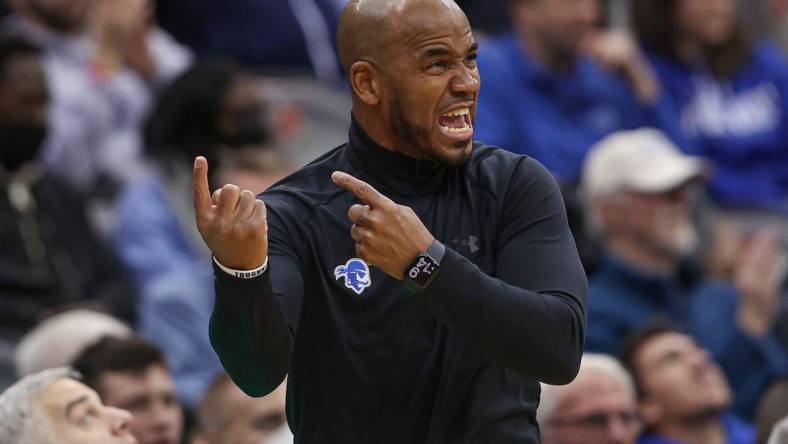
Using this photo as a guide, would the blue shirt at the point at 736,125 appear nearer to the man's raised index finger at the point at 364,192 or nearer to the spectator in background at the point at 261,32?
the spectator in background at the point at 261,32

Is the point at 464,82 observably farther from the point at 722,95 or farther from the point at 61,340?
the point at 722,95

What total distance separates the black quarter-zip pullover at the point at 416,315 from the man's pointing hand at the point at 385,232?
4.7 inches

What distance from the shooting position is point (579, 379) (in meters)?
5.21

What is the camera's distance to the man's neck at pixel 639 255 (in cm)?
651

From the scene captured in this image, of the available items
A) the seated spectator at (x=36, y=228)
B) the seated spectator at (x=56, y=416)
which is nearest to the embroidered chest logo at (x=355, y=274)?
the seated spectator at (x=56, y=416)

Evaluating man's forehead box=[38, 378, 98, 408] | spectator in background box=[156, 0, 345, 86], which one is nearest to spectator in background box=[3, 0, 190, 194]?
spectator in background box=[156, 0, 345, 86]

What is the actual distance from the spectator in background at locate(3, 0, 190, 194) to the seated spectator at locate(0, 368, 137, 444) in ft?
9.77

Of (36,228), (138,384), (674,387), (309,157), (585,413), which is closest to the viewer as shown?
(138,384)

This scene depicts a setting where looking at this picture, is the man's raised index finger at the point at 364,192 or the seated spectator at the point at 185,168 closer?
the man's raised index finger at the point at 364,192

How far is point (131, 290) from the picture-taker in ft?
21.2

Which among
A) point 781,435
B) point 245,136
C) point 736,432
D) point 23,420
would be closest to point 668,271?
point 736,432

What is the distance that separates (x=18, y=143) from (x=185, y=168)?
2.19ft

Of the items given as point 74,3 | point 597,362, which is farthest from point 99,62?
point 597,362

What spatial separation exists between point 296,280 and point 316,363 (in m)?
0.18
